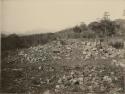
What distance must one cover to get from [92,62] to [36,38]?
0.53 metres

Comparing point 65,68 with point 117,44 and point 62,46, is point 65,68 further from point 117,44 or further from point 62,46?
point 117,44

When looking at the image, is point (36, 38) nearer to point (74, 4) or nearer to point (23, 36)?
point (23, 36)

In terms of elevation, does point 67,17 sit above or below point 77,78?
above

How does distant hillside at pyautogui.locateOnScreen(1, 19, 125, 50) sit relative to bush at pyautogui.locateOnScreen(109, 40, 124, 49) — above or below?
above

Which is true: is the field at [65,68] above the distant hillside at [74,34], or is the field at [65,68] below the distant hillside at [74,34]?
below

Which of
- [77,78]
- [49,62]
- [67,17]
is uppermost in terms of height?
[67,17]

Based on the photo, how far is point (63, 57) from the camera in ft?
7.29

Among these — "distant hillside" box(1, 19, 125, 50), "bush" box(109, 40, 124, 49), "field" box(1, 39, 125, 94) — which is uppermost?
"distant hillside" box(1, 19, 125, 50)

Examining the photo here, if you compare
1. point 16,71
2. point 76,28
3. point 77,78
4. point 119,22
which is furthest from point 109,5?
point 16,71

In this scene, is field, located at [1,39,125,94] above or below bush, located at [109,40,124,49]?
below

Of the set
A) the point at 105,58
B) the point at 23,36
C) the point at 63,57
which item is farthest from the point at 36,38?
the point at 105,58

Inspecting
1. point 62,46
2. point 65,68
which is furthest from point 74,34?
point 65,68

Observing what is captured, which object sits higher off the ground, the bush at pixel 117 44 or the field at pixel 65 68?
the bush at pixel 117 44

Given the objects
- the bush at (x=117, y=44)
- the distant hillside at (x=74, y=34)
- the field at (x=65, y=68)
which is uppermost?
the distant hillside at (x=74, y=34)
